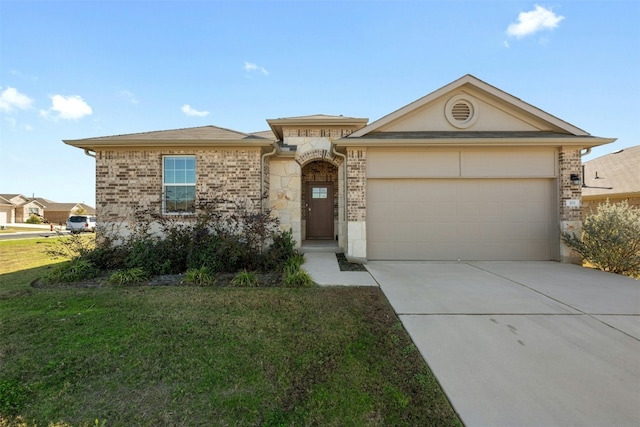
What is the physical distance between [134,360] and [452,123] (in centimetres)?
891

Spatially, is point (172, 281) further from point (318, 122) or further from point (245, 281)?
point (318, 122)

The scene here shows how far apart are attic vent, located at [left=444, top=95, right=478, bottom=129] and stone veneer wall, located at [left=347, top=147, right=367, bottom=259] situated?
2819 mm

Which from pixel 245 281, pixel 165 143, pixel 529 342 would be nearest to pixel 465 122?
pixel 529 342

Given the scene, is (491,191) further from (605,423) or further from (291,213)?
(605,423)

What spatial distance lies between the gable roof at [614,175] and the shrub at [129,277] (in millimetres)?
16377

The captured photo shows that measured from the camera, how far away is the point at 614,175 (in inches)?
574

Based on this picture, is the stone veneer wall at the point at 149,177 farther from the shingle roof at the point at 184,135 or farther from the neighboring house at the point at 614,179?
the neighboring house at the point at 614,179

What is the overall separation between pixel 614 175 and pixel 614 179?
0.53m

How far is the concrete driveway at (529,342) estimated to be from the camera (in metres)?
2.38


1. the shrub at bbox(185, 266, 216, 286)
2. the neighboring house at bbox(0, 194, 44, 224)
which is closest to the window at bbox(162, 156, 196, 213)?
the shrub at bbox(185, 266, 216, 286)

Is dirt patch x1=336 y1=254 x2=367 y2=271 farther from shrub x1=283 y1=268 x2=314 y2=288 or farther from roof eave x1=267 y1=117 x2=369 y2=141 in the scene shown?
roof eave x1=267 y1=117 x2=369 y2=141

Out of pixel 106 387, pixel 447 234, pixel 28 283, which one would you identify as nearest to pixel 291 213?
pixel 447 234

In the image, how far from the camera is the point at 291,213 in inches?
382

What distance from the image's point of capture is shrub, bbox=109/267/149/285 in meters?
5.88
